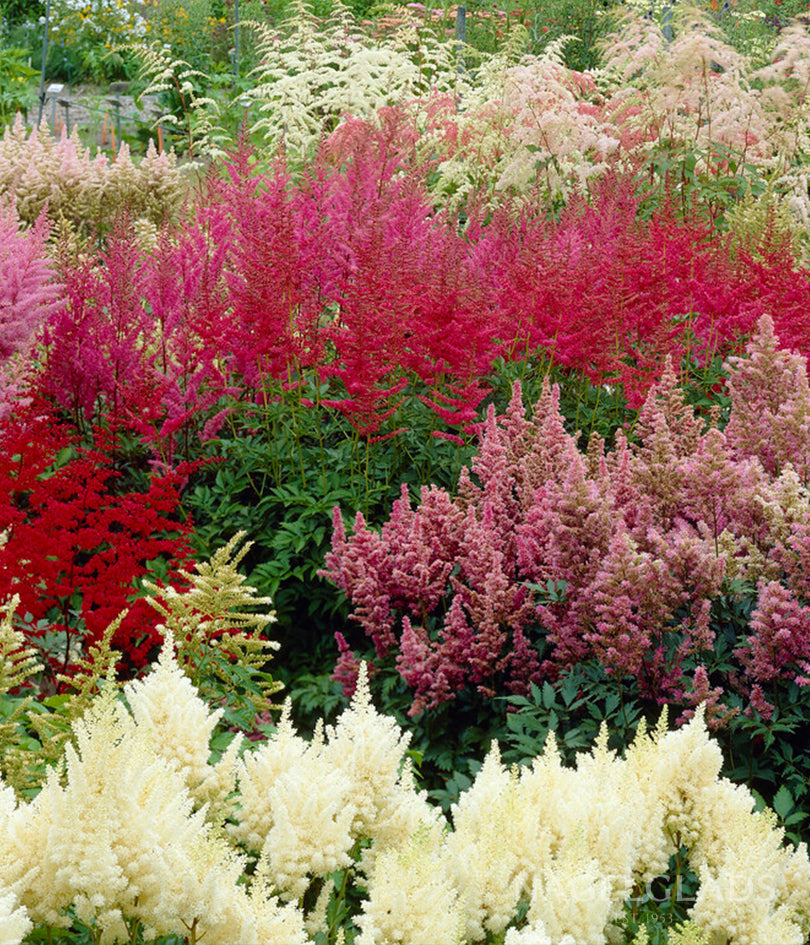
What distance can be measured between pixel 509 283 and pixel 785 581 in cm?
187

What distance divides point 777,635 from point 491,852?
4.62 ft

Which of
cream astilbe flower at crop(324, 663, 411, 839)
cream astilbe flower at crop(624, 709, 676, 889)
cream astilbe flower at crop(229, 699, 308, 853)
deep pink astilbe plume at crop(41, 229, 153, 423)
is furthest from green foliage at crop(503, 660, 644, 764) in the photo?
deep pink astilbe plume at crop(41, 229, 153, 423)

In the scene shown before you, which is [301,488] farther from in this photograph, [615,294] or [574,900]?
[574,900]

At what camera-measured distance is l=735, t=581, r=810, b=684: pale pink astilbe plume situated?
9.77 ft

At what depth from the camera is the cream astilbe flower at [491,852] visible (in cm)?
186

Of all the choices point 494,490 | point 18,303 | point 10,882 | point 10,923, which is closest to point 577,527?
point 494,490

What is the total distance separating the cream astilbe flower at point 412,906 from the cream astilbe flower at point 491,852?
0.31ft

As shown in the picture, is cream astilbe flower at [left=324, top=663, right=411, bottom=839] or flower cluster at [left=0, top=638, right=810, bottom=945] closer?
flower cluster at [left=0, top=638, right=810, bottom=945]

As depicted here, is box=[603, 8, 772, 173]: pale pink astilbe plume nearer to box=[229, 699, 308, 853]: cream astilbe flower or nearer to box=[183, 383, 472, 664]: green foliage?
box=[183, 383, 472, 664]: green foliage

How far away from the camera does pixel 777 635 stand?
2.95 m

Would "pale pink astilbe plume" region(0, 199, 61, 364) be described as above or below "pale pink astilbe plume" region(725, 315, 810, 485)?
below

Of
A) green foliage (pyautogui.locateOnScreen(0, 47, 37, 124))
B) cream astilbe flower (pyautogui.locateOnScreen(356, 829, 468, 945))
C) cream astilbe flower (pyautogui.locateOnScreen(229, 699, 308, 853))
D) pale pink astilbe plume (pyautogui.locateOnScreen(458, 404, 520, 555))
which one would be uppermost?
cream astilbe flower (pyautogui.locateOnScreen(356, 829, 468, 945))

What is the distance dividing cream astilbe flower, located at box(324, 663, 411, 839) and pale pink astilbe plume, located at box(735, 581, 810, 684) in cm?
137

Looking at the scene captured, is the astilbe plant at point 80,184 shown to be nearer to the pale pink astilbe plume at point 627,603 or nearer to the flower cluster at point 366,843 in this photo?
the pale pink astilbe plume at point 627,603
